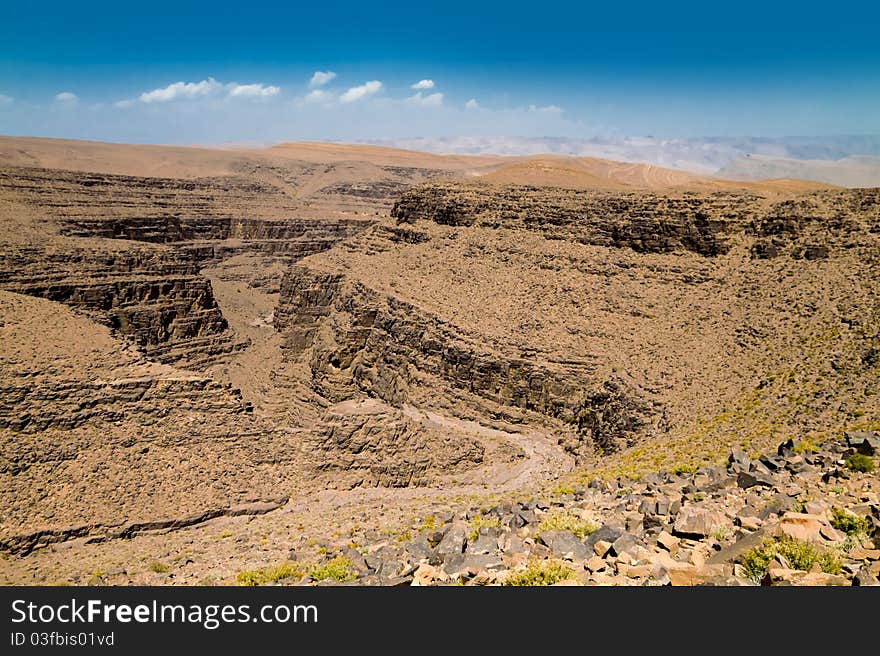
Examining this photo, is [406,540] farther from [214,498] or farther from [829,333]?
[829,333]

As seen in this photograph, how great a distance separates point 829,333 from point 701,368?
664 centimetres

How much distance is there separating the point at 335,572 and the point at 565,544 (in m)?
5.17

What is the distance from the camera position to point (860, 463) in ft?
55.1

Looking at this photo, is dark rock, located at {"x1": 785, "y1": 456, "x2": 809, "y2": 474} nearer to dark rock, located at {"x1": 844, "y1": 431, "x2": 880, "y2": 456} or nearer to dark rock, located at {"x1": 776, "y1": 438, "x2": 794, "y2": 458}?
dark rock, located at {"x1": 776, "y1": 438, "x2": 794, "y2": 458}

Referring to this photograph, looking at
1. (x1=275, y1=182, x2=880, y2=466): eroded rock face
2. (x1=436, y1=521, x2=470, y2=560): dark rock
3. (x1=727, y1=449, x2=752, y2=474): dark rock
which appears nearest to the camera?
(x1=436, y1=521, x2=470, y2=560): dark rock

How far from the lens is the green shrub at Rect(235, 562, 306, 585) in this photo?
54.3ft

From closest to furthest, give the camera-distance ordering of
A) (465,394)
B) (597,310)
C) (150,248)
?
(465,394)
(597,310)
(150,248)

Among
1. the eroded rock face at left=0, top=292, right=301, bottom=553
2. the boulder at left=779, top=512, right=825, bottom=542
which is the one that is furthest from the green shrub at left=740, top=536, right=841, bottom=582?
the eroded rock face at left=0, top=292, right=301, bottom=553

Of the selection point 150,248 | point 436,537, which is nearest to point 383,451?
point 436,537

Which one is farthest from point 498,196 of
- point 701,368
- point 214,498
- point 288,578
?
point 288,578

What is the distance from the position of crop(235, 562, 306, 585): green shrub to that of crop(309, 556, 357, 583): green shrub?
26.4 inches

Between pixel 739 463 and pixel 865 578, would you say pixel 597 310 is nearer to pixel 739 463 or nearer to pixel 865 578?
pixel 739 463

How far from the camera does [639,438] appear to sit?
116 feet

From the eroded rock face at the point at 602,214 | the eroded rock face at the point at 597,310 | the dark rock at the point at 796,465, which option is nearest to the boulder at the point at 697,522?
the dark rock at the point at 796,465
